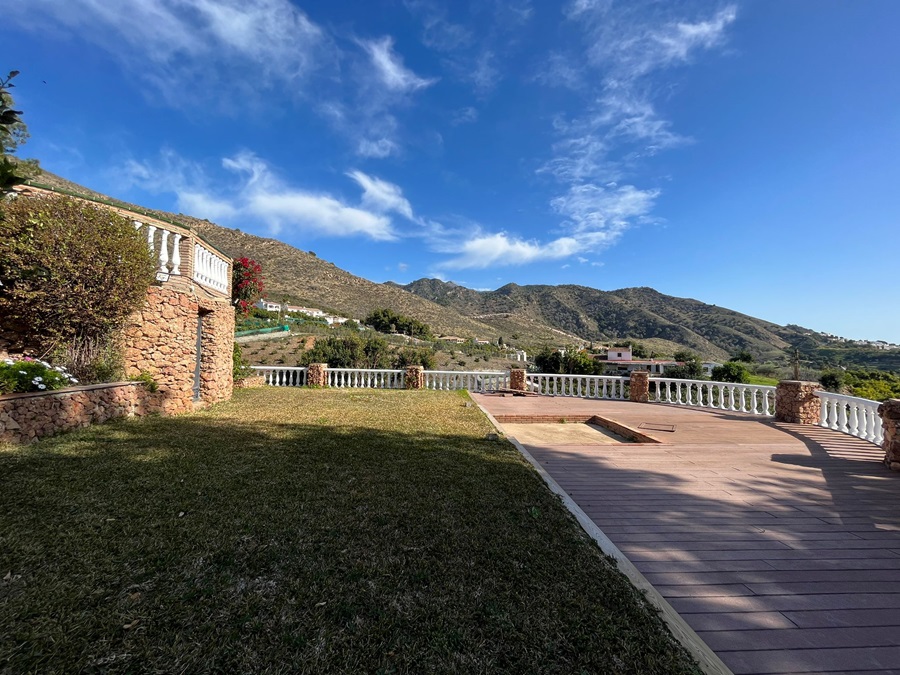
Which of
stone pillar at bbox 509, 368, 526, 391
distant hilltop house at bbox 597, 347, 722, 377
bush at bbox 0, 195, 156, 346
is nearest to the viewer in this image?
bush at bbox 0, 195, 156, 346

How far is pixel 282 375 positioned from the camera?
1275cm

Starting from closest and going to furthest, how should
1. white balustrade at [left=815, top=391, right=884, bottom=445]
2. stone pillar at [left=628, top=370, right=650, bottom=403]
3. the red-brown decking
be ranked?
the red-brown decking, white balustrade at [left=815, top=391, right=884, bottom=445], stone pillar at [left=628, top=370, right=650, bottom=403]

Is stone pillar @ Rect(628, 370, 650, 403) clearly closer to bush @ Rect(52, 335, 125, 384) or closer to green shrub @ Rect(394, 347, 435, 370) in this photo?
bush @ Rect(52, 335, 125, 384)

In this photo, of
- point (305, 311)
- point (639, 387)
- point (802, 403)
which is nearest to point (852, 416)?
point (802, 403)

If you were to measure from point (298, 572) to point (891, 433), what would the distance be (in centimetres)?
706

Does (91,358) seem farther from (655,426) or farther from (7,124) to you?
(655,426)

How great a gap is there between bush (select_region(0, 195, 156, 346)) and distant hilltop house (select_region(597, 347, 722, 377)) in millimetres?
37239

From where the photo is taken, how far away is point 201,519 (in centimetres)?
282

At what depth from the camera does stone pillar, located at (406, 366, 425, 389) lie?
12219mm

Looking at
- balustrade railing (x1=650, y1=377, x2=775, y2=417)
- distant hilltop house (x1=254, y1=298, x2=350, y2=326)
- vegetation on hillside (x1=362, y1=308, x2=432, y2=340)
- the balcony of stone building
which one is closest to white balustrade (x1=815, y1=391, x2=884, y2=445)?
balustrade railing (x1=650, y1=377, x2=775, y2=417)

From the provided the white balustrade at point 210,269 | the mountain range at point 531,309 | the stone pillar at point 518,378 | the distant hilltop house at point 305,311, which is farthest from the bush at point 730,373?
the distant hilltop house at point 305,311

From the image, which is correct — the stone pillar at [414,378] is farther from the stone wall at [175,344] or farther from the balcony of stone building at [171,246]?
the balcony of stone building at [171,246]

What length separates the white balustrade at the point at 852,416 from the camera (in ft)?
19.7

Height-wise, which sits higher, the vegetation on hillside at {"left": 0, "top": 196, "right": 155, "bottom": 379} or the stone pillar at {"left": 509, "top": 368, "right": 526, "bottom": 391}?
the vegetation on hillside at {"left": 0, "top": 196, "right": 155, "bottom": 379}
